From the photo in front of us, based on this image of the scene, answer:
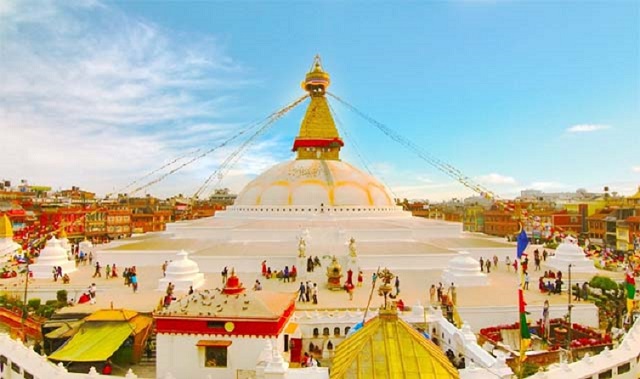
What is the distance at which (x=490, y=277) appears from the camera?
14.7m

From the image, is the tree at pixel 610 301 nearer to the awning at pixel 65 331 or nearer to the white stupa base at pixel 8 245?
the awning at pixel 65 331

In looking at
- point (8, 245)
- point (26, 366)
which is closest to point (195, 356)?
point (26, 366)

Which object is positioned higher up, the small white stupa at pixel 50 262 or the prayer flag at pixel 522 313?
the prayer flag at pixel 522 313

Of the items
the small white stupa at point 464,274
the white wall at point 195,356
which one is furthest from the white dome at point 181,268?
the small white stupa at point 464,274

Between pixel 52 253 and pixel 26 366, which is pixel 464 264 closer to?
pixel 26 366

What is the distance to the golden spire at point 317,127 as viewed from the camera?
1050 inches

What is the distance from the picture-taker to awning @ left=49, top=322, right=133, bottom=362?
7660mm

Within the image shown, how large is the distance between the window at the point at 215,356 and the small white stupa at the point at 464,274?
27.5 feet

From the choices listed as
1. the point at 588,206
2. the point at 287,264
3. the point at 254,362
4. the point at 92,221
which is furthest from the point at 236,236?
the point at 588,206

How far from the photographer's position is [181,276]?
43.2ft

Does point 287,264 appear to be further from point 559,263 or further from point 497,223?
point 497,223

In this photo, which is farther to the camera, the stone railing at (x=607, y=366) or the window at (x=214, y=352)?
the window at (x=214, y=352)

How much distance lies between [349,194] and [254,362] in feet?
54.9

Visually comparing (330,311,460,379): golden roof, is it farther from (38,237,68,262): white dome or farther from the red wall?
(38,237,68,262): white dome
